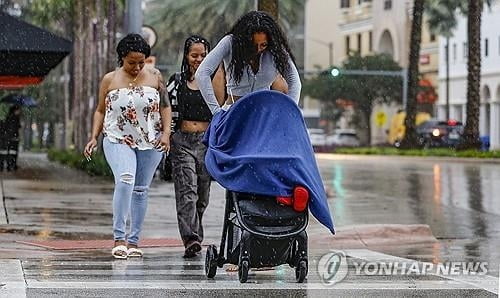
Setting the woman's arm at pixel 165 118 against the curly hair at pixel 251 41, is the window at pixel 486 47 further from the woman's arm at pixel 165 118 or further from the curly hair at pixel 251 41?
the curly hair at pixel 251 41

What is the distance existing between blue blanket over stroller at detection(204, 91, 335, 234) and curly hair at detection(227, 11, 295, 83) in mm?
517

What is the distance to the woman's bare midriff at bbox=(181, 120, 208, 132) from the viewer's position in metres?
10.1

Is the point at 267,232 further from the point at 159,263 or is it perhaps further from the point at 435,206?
the point at 435,206

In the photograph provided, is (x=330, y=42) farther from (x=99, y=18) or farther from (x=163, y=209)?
(x=163, y=209)

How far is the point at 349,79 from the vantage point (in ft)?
245

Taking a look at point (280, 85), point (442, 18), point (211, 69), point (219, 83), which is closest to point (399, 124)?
point (442, 18)

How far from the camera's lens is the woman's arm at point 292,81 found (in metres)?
8.65

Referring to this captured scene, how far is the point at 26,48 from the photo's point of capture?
63.4ft

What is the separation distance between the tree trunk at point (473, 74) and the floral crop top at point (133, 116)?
33195 mm

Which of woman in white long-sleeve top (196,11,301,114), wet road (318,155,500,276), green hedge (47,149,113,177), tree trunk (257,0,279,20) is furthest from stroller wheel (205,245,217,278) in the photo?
green hedge (47,149,113,177)

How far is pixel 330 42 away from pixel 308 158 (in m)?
90.7

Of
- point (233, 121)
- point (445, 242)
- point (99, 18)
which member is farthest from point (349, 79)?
point (233, 121)

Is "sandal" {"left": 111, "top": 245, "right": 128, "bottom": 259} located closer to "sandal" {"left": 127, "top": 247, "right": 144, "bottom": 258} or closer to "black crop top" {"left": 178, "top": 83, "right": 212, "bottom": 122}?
"sandal" {"left": 127, "top": 247, "right": 144, "bottom": 258}

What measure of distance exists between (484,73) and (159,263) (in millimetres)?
64435
